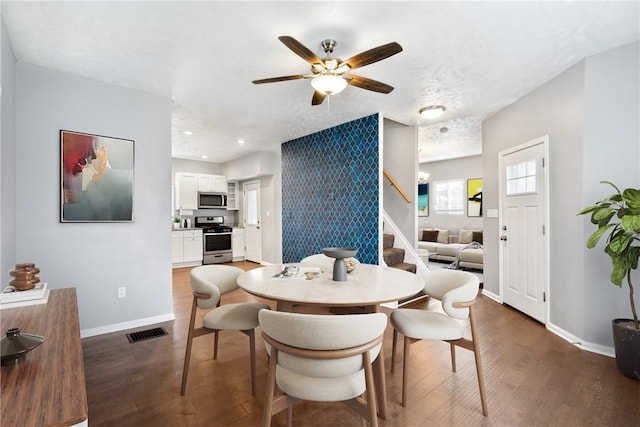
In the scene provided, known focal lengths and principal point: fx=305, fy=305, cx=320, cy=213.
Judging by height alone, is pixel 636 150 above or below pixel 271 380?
above

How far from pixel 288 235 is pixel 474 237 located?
435cm

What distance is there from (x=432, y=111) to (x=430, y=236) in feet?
15.0

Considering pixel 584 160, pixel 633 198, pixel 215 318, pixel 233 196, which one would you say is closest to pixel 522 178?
pixel 584 160

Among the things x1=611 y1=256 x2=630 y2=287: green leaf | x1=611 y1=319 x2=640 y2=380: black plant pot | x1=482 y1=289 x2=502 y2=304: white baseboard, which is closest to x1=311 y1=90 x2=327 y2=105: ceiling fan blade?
x1=611 y1=256 x2=630 y2=287: green leaf

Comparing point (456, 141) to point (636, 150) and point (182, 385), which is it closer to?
point (636, 150)

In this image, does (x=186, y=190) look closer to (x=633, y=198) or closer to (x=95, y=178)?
(x=95, y=178)

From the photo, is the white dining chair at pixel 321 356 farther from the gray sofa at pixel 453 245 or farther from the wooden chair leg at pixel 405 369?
the gray sofa at pixel 453 245

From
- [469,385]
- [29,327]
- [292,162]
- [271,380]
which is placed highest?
[292,162]

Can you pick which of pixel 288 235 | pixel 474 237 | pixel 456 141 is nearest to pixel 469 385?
pixel 288 235

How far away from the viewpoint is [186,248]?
6.93m

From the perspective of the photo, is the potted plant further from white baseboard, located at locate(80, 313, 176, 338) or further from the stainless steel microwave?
the stainless steel microwave

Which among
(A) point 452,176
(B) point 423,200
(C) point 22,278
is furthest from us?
(B) point 423,200

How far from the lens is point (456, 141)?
605cm

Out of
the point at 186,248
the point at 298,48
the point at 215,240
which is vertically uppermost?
the point at 298,48
